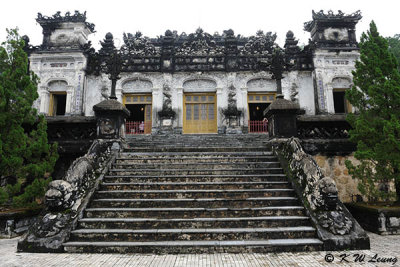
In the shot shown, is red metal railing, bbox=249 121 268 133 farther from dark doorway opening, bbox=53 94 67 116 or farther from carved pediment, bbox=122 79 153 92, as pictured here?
dark doorway opening, bbox=53 94 67 116

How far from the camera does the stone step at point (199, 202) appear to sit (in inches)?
201

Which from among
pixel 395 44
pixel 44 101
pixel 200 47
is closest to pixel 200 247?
pixel 200 47

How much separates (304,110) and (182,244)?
12.2m

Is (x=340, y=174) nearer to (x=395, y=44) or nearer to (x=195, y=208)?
(x=195, y=208)

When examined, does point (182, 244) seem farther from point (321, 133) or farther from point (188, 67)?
point (188, 67)

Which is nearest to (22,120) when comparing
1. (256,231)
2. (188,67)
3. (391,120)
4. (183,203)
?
(183,203)

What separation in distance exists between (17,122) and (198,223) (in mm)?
4693

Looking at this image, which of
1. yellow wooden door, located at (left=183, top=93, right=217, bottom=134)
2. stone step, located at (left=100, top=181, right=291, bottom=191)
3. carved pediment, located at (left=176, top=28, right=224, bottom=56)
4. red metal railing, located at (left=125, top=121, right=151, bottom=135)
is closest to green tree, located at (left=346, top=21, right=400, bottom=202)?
stone step, located at (left=100, top=181, right=291, bottom=191)

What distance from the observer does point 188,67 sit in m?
14.8

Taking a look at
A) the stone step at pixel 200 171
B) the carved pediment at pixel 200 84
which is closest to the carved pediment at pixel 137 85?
the carved pediment at pixel 200 84

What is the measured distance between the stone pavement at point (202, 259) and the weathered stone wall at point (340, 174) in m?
2.97

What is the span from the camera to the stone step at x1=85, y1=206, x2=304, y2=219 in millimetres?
4867

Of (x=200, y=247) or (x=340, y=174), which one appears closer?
(x=200, y=247)

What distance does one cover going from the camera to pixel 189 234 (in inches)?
172
